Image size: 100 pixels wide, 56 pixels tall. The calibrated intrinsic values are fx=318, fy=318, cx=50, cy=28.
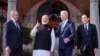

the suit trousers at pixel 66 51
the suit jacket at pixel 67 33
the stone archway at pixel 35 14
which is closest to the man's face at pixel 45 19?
the suit jacket at pixel 67 33

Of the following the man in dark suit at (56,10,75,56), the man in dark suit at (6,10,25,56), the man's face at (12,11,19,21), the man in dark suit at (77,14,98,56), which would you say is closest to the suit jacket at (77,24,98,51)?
the man in dark suit at (77,14,98,56)

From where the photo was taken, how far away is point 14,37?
8086 mm

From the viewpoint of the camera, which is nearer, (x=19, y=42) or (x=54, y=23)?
(x=19, y=42)

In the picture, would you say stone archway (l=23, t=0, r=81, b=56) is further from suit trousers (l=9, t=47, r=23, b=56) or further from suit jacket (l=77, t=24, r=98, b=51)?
suit trousers (l=9, t=47, r=23, b=56)

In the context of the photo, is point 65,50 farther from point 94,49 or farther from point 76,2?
point 76,2

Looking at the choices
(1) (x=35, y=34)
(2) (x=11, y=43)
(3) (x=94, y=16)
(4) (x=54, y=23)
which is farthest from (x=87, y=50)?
(4) (x=54, y=23)

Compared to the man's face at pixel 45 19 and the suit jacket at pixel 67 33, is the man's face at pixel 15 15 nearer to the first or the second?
the man's face at pixel 45 19

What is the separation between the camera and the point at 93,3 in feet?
41.3

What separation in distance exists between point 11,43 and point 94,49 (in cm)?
217

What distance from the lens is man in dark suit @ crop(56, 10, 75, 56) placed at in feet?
26.2

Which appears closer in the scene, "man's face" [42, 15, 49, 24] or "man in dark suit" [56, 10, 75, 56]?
"man's face" [42, 15, 49, 24]

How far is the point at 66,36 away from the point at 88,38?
2.10 ft

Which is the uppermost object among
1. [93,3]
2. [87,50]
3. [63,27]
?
[93,3]

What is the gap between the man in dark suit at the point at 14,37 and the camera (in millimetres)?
8055
